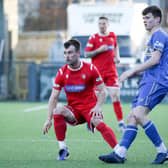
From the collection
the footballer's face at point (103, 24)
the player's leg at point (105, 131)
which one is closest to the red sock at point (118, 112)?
the footballer's face at point (103, 24)

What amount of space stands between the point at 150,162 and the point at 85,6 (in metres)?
17.6

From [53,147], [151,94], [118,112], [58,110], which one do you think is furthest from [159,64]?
[118,112]

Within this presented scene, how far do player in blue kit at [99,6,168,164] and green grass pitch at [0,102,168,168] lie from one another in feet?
0.63

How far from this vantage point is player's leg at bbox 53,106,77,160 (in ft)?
26.5

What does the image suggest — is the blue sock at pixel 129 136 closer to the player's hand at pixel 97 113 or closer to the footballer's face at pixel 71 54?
the player's hand at pixel 97 113

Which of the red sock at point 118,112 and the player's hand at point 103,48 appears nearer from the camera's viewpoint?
the red sock at point 118,112

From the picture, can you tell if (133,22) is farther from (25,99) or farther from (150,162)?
(150,162)

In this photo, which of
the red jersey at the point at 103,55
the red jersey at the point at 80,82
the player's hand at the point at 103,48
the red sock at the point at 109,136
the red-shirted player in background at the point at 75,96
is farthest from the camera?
the red jersey at the point at 103,55

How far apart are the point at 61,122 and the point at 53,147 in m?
1.65

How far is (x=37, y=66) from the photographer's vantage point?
77.3 ft

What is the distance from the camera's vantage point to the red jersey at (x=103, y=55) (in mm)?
12547

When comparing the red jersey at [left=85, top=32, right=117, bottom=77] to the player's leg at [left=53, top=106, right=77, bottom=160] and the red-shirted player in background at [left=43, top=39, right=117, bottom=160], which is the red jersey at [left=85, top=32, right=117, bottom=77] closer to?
the red-shirted player in background at [left=43, top=39, right=117, bottom=160]

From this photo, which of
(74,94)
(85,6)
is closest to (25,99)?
(85,6)

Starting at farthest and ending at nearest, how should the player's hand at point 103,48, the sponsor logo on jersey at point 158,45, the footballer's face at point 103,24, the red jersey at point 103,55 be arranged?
the red jersey at point 103,55
the player's hand at point 103,48
the footballer's face at point 103,24
the sponsor logo on jersey at point 158,45
